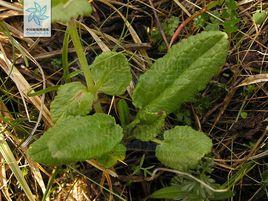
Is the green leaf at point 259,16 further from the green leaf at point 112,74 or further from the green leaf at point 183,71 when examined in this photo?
the green leaf at point 112,74

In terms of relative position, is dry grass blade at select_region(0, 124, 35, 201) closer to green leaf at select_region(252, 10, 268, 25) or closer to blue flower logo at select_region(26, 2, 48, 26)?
blue flower logo at select_region(26, 2, 48, 26)

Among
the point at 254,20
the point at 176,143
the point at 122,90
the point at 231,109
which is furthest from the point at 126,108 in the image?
the point at 254,20

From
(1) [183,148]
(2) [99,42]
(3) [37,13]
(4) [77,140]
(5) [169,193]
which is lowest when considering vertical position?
(5) [169,193]

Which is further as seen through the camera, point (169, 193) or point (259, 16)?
point (259, 16)

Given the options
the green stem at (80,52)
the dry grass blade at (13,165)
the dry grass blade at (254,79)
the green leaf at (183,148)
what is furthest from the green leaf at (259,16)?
the dry grass blade at (13,165)

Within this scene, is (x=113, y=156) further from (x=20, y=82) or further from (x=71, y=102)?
(x=20, y=82)

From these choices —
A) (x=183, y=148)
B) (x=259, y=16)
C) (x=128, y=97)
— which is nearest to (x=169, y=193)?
(x=183, y=148)
